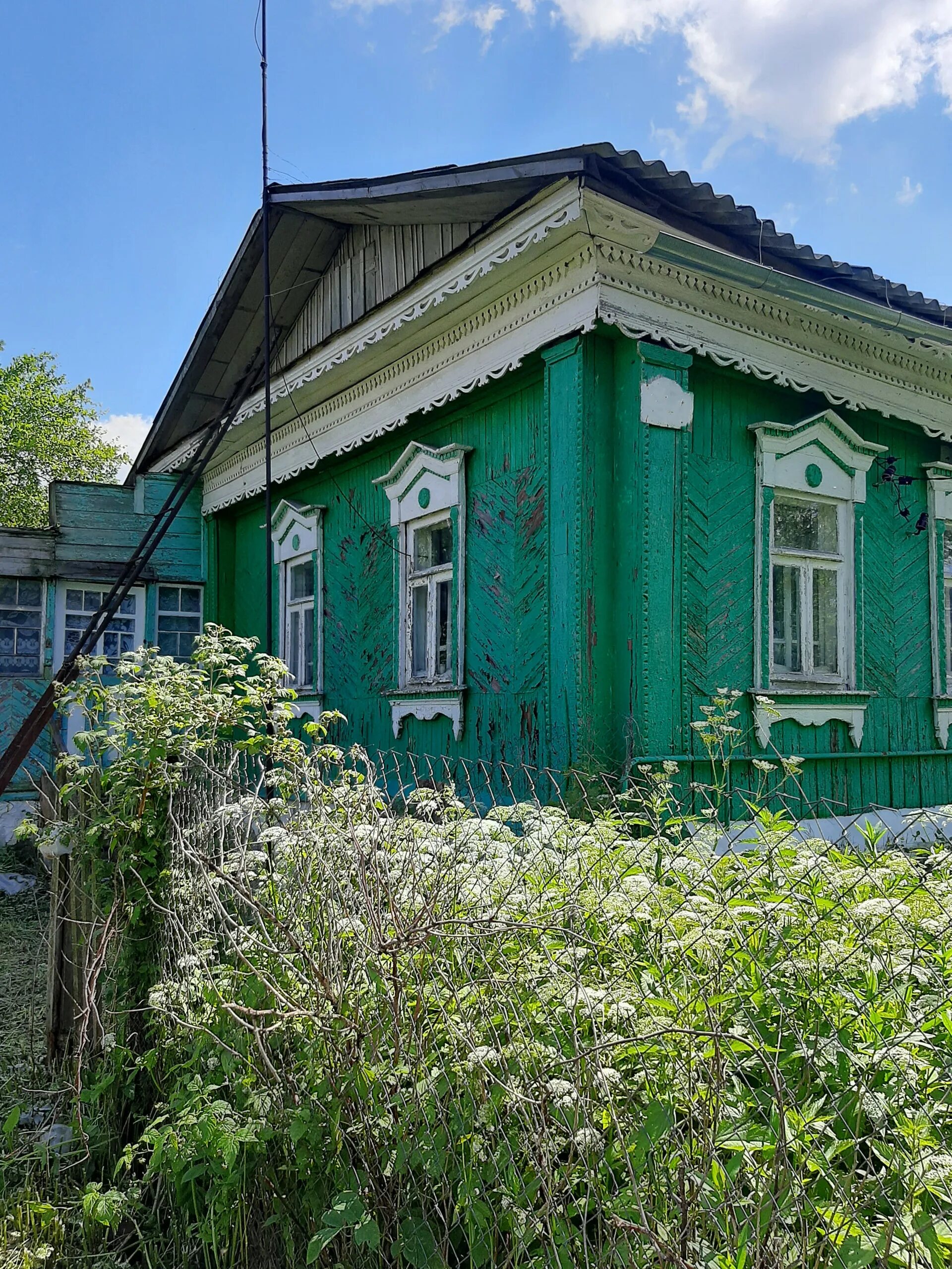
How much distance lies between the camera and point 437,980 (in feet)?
7.13

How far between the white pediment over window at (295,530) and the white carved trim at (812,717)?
4.60 m

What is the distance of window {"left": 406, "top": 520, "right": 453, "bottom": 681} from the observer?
6879 millimetres

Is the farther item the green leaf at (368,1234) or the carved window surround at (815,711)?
the carved window surround at (815,711)

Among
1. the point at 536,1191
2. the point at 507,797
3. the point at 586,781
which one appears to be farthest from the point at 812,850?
the point at 507,797

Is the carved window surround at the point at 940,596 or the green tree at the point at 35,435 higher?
the green tree at the point at 35,435

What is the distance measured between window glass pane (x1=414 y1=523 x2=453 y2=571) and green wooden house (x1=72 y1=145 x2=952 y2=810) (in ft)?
0.08

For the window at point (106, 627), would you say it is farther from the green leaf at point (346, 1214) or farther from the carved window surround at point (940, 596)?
the green leaf at point (346, 1214)

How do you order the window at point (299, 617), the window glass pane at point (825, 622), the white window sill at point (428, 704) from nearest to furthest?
the window glass pane at point (825, 622)
the white window sill at point (428, 704)
the window at point (299, 617)

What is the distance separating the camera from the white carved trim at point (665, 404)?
540 cm

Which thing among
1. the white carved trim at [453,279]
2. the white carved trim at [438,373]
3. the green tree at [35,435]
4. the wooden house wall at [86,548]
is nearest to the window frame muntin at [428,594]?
the white carved trim at [438,373]

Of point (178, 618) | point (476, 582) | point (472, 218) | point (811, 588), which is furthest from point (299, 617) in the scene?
point (811, 588)

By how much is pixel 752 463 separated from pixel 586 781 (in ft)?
7.94

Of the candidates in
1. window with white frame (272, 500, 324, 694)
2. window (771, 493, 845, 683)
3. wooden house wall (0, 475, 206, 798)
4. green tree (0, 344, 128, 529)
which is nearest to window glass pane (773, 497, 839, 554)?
window (771, 493, 845, 683)

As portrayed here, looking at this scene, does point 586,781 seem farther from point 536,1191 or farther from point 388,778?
point 536,1191
